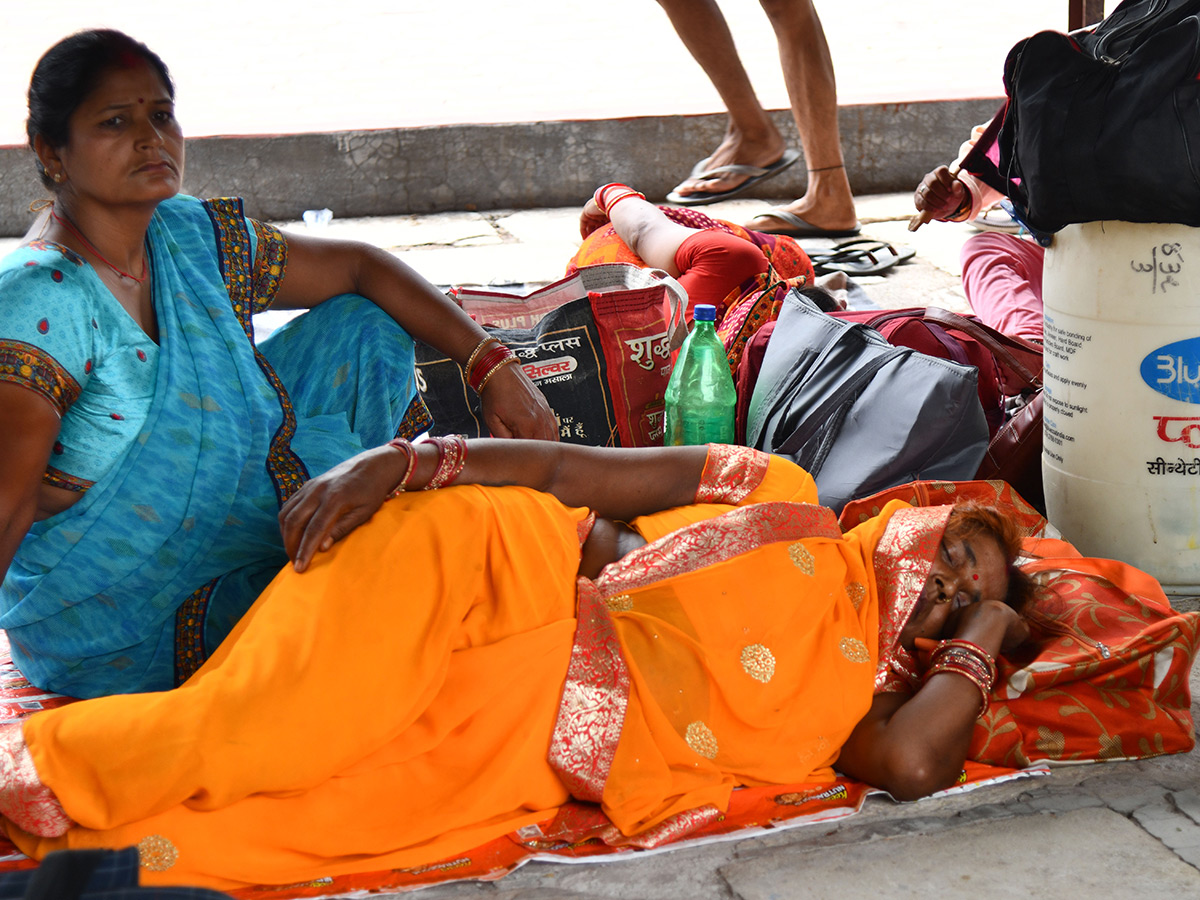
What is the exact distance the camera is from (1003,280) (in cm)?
390

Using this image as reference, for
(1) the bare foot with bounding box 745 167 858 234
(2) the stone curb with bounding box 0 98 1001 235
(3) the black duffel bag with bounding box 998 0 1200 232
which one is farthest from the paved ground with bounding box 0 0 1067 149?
(3) the black duffel bag with bounding box 998 0 1200 232

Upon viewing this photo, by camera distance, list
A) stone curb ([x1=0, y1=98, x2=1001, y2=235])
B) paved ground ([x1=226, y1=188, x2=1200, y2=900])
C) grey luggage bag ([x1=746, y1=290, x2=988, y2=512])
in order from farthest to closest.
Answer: stone curb ([x1=0, y1=98, x2=1001, y2=235]) → grey luggage bag ([x1=746, y1=290, x2=988, y2=512]) → paved ground ([x1=226, y1=188, x2=1200, y2=900])

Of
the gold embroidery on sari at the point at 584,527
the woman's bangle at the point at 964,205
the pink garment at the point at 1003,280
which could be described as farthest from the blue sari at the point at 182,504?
the pink garment at the point at 1003,280

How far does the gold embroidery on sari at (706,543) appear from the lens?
1.97 metres

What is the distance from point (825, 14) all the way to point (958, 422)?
8.12 metres

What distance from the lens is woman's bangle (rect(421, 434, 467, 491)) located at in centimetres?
191

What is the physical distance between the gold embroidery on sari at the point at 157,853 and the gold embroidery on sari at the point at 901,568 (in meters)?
1.16

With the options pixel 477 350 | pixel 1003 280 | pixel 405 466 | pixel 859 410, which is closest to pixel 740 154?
pixel 1003 280

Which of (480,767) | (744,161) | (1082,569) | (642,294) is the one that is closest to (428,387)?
(642,294)

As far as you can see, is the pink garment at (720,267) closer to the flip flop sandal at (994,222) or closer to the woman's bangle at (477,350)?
the woman's bangle at (477,350)

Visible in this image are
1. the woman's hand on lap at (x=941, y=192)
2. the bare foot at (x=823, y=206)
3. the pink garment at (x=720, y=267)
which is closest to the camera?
the woman's hand on lap at (x=941, y=192)

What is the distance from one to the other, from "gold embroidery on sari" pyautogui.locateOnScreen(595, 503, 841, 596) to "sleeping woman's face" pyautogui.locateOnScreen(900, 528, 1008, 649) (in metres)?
0.23

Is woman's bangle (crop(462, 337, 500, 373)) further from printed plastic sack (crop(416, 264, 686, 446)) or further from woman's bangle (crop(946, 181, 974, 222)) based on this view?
woman's bangle (crop(946, 181, 974, 222))

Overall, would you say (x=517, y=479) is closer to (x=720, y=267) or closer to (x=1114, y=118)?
(x=1114, y=118)
